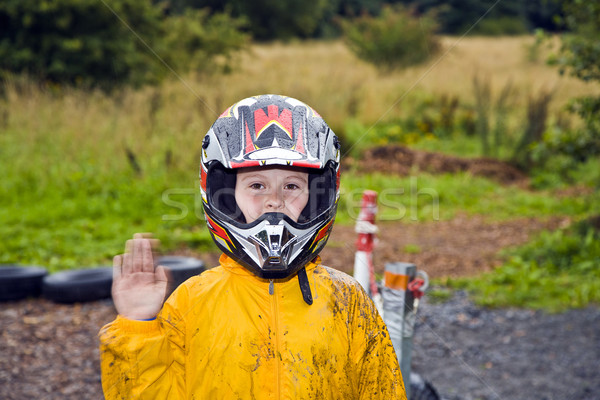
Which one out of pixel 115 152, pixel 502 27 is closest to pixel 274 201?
pixel 115 152

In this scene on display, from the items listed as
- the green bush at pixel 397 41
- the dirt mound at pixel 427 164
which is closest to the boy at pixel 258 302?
the dirt mound at pixel 427 164

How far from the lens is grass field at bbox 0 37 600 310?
8.16 m

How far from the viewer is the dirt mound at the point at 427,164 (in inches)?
513

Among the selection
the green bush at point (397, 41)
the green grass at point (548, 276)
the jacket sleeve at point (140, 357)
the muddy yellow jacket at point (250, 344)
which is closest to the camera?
the jacket sleeve at point (140, 357)

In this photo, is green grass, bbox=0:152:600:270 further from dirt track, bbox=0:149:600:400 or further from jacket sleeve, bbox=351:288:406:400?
jacket sleeve, bbox=351:288:406:400

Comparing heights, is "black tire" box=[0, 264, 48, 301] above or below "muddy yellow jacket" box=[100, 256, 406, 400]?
below

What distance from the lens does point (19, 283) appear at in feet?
19.4

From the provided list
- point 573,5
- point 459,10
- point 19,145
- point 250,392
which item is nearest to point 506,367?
point 250,392

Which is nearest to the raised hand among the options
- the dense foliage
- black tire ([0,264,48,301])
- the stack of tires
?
the stack of tires

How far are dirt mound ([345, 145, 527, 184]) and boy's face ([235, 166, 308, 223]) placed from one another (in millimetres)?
10759

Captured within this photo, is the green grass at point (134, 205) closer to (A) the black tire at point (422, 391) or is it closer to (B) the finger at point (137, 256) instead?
(A) the black tire at point (422, 391)

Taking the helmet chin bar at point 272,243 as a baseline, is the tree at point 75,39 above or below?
above

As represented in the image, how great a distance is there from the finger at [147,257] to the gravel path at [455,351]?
109 inches

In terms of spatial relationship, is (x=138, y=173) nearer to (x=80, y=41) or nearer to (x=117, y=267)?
(x=80, y=41)
